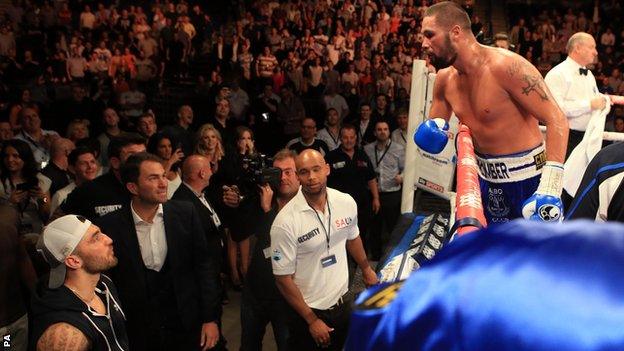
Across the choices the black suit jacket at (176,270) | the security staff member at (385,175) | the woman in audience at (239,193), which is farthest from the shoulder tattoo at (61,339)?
the security staff member at (385,175)

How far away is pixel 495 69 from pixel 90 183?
285 cm

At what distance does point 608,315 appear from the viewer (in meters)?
0.45

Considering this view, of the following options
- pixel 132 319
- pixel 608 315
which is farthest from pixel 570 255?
pixel 132 319

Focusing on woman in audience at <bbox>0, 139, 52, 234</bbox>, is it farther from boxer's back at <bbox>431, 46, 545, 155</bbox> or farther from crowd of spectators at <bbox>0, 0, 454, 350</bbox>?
boxer's back at <bbox>431, 46, 545, 155</bbox>

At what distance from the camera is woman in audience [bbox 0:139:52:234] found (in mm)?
4930

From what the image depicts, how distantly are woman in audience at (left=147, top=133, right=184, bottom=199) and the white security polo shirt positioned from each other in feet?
6.28

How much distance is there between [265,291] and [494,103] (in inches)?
81.4

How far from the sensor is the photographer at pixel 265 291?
434 cm

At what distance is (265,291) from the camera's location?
4363 mm

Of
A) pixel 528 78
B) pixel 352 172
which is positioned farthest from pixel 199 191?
pixel 528 78

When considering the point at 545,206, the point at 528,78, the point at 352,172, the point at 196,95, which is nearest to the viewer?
the point at 545,206

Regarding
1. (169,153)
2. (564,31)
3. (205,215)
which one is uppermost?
(564,31)

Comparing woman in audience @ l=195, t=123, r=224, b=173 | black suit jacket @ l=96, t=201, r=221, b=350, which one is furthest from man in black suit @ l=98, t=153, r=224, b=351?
woman in audience @ l=195, t=123, r=224, b=173

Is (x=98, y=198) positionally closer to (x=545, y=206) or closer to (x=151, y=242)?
(x=151, y=242)
